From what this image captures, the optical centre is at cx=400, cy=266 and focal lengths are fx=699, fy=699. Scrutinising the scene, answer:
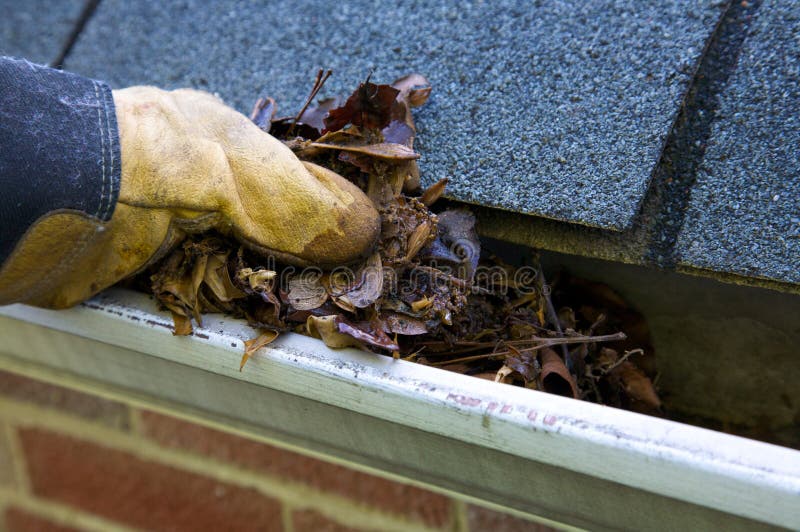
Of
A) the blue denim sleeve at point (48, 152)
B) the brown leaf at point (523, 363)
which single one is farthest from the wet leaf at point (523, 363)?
the blue denim sleeve at point (48, 152)

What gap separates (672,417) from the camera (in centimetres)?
123

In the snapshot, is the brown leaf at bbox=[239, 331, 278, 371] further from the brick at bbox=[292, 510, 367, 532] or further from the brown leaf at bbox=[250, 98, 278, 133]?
the brick at bbox=[292, 510, 367, 532]

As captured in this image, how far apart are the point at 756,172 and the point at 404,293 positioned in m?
0.53

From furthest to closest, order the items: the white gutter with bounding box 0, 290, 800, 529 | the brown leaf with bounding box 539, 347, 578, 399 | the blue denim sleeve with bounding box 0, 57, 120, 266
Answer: the brown leaf with bounding box 539, 347, 578, 399 < the blue denim sleeve with bounding box 0, 57, 120, 266 < the white gutter with bounding box 0, 290, 800, 529

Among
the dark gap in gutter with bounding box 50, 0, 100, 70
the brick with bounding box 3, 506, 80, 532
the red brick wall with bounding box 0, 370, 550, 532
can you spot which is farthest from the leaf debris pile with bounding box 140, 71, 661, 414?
the brick with bounding box 3, 506, 80, 532

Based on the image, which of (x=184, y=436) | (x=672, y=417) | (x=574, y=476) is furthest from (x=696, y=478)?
(x=184, y=436)

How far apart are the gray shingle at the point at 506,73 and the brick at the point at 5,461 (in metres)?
0.97

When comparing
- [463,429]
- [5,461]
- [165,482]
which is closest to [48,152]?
[463,429]

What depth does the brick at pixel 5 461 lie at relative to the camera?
1.79 meters

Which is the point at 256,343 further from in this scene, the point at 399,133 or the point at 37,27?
the point at 37,27

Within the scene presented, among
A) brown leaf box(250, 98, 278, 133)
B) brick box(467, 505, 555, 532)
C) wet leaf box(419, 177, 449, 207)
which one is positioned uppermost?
brown leaf box(250, 98, 278, 133)

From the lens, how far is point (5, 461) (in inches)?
71.8

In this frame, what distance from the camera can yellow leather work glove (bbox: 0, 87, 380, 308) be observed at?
0.99 m

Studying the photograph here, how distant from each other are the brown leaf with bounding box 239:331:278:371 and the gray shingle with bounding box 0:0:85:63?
0.95m
